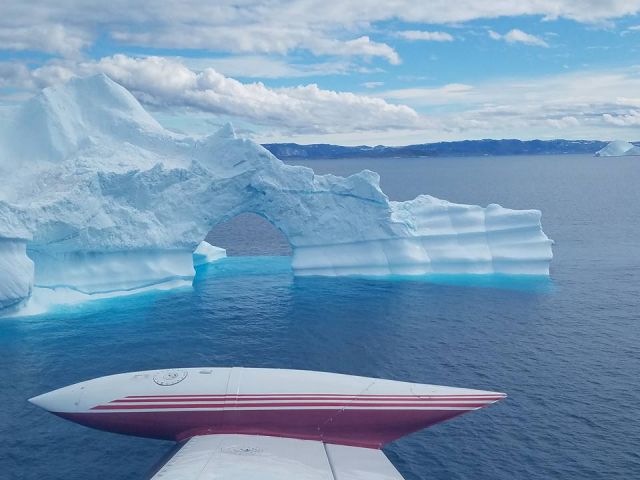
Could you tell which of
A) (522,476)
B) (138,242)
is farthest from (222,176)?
(522,476)

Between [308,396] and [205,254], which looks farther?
[205,254]

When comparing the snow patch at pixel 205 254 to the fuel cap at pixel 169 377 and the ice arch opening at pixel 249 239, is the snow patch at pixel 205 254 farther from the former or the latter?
the fuel cap at pixel 169 377

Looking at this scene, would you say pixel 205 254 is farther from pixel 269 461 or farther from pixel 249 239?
pixel 269 461

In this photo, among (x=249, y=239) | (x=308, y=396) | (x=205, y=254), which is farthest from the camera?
(x=249, y=239)

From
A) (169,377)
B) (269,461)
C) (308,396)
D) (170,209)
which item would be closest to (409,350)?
(308,396)

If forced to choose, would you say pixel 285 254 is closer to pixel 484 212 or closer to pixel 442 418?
pixel 484 212

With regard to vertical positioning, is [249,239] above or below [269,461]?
above
